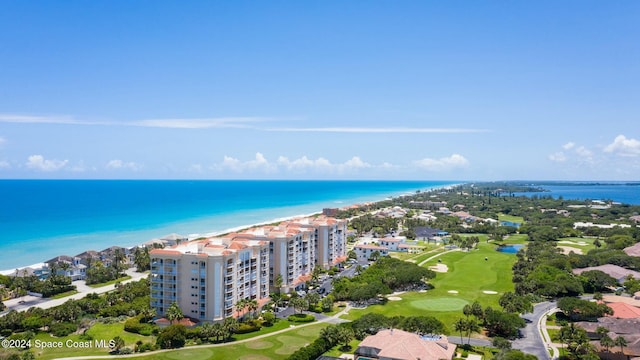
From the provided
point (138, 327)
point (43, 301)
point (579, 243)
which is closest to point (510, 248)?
point (579, 243)

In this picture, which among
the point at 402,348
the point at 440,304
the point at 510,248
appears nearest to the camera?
the point at 402,348

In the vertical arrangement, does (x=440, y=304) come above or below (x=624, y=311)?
below

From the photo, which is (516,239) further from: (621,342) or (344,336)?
(344,336)

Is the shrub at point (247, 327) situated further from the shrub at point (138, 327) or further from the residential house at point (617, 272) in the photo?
the residential house at point (617, 272)

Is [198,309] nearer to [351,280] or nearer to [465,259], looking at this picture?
[351,280]

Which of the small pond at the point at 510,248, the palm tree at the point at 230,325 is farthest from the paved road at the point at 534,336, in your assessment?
the small pond at the point at 510,248

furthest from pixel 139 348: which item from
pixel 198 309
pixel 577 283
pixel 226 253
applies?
pixel 577 283
